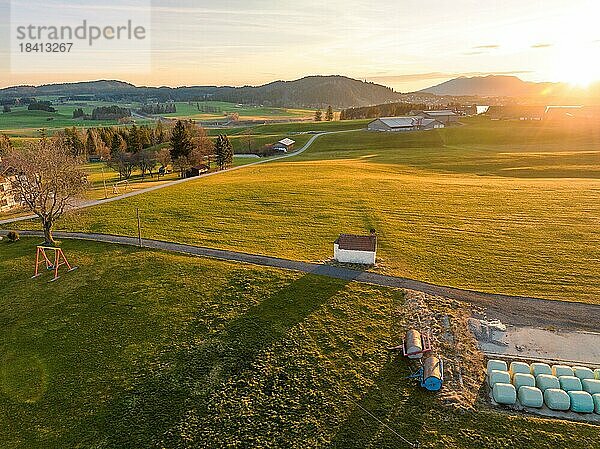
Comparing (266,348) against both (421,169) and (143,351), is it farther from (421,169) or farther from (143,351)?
(421,169)

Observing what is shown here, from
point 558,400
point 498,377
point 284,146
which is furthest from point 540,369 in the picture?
point 284,146

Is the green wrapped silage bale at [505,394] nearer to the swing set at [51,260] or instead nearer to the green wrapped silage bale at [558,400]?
the green wrapped silage bale at [558,400]

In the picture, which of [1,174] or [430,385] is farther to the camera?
[1,174]

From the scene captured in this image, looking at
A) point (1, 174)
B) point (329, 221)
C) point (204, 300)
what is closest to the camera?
point (204, 300)

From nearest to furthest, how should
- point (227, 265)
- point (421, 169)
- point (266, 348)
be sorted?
1. point (266, 348)
2. point (227, 265)
3. point (421, 169)

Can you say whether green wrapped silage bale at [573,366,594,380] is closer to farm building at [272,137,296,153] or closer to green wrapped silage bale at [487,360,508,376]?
green wrapped silage bale at [487,360,508,376]

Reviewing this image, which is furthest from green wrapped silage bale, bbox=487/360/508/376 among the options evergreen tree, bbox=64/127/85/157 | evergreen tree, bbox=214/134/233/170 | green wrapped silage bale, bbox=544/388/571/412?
evergreen tree, bbox=64/127/85/157

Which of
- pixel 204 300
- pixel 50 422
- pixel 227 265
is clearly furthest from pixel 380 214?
pixel 50 422

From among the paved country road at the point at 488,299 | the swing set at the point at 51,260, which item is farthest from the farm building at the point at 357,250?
the swing set at the point at 51,260
